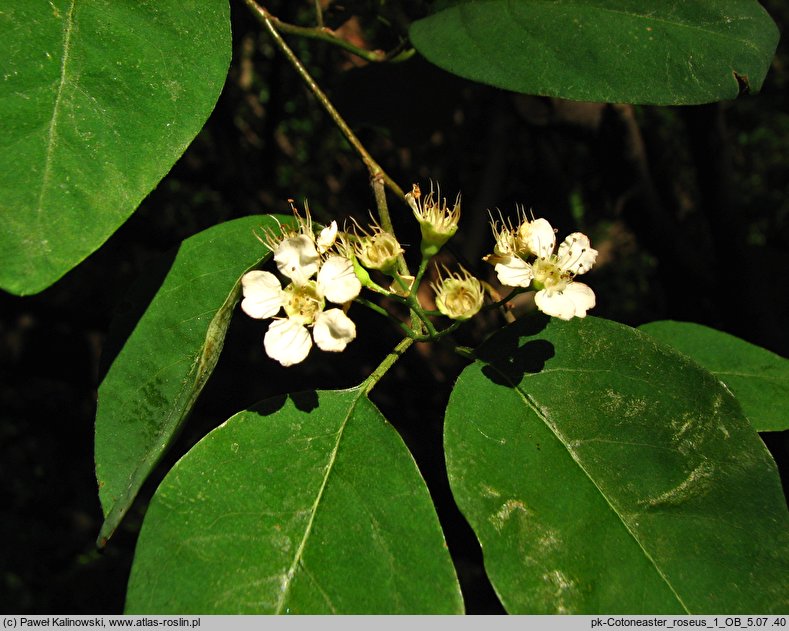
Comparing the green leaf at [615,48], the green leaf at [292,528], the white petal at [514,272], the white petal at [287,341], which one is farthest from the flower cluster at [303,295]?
the green leaf at [615,48]

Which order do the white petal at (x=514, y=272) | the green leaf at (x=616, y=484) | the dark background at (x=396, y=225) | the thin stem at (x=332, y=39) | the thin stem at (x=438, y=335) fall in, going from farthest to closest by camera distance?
the dark background at (x=396, y=225), the thin stem at (x=332, y=39), the white petal at (x=514, y=272), the thin stem at (x=438, y=335), the green leaf at (x=616, y=484)

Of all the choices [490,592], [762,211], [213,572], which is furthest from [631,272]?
[213,572]

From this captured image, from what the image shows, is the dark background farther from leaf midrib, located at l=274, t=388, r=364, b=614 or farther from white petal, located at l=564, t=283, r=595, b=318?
leaf midrib, located at l=274, t=388, r=364, b=614

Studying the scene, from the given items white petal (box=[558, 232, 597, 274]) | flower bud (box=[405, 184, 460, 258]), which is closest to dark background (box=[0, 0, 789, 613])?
flower bud (box=[405, 184, 460, 258])

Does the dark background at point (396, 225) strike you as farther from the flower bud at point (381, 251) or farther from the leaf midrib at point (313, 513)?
the leaf midrib at point (313, 513)

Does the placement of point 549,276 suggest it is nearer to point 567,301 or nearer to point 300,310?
point 567,301

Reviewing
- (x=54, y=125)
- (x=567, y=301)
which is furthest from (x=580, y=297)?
(x=54, y=125)

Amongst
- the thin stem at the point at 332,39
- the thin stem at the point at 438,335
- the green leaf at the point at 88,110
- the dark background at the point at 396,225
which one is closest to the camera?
the green leaf at the point at 88,110

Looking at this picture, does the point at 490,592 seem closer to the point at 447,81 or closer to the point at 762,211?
the point at 447,81
